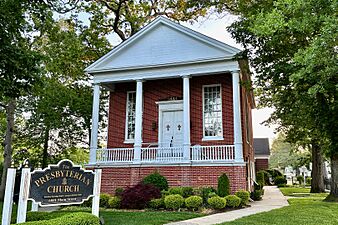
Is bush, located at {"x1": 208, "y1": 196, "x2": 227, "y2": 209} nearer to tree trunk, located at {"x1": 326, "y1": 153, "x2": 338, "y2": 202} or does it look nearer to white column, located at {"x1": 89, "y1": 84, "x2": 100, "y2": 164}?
tree trunk, located at {"x1": 326, "y1": 153, "x2": 338, "y2": 202}

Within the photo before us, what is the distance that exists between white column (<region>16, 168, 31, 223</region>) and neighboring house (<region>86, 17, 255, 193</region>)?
8.02 metres

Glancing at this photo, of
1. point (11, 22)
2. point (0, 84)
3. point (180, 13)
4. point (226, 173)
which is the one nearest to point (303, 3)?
point (226, 173)

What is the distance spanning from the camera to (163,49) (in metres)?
15.1

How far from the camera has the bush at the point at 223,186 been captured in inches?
462

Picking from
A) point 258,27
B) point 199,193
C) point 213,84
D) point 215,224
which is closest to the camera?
point 215,224

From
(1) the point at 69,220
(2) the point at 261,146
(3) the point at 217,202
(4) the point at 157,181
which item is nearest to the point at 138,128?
(4) the point at 157,181

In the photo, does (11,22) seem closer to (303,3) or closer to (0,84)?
(0,84)

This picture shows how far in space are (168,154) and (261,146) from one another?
3012cm

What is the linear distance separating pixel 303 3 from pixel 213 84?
24.9 ft

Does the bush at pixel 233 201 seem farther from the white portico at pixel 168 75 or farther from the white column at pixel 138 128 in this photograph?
the white column at pixel 138 128

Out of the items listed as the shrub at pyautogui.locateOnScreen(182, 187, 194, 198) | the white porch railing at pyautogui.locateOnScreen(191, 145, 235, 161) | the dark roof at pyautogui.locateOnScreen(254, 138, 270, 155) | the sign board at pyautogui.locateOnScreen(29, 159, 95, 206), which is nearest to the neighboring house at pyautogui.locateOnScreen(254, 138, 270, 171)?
the dark roof at pyautogui.locateOnScreen(254, 138, 270, 155)

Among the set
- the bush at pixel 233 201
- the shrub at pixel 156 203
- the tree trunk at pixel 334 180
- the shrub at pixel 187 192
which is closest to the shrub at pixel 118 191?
the shrub at pixel 156 203

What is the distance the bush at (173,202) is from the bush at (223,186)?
5.60ft

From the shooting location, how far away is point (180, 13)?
23.1m
